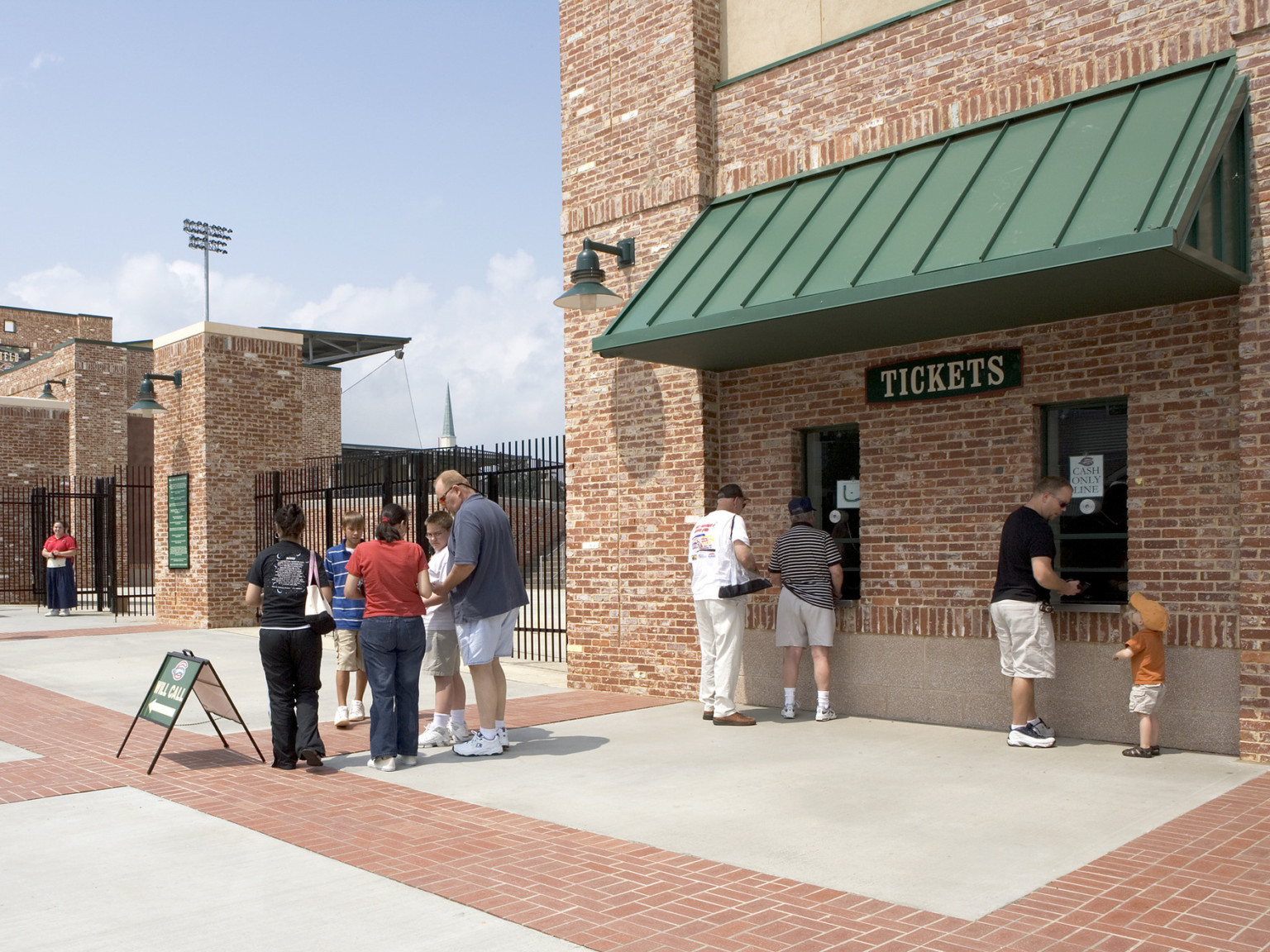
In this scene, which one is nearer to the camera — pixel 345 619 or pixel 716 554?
pixel 716 554

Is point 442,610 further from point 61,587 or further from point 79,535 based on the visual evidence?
point 79,535

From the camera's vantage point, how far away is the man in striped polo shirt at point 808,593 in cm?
891

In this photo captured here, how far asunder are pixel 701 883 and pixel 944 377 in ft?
16.4

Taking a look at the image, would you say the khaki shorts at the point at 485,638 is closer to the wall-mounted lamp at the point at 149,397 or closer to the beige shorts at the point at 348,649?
the beige shorts at the point at 348,649

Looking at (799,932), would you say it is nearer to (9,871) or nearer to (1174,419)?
(9,871)

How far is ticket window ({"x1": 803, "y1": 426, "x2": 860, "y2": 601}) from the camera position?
9.43 meters

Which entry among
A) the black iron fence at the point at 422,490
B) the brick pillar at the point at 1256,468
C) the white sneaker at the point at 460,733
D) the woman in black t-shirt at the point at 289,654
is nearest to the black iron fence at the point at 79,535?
the black iron fence at the point at 422,490

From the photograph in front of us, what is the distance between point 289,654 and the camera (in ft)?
24.1

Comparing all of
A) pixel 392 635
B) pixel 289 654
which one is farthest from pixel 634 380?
pixel 289 654

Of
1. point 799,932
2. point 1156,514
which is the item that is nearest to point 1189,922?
point 799,932

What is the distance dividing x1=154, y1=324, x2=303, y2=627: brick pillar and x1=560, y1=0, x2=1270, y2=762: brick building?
9706mm

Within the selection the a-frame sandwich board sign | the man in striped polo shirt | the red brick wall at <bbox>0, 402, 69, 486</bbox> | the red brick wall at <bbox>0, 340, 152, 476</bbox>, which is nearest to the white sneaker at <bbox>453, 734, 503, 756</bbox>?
the a-frame sandwich board sign

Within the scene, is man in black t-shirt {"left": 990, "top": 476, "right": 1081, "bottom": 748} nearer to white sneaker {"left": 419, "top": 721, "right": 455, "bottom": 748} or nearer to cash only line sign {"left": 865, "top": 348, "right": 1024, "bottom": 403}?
cash only line sign {"left": 865, "top": 348, "right": 1024, "bottom": 403}

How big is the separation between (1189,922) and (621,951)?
2176 mm
